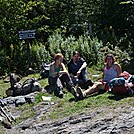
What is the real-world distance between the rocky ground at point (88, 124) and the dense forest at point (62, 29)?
5.16 metres

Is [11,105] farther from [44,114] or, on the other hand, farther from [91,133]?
[91,133]

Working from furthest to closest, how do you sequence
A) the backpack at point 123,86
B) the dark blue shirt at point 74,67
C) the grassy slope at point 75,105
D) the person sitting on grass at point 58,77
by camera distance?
the dark blue shirt at point 74,67 < the person sitting on grass at point 58,77 < the backpack at point 123,86 < the grassy slope at point 75,105

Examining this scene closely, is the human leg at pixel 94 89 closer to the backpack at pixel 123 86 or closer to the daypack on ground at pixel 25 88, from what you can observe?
the backpack at pixel 123 86

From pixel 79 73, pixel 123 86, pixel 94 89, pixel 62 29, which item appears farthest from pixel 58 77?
pixel 62 29

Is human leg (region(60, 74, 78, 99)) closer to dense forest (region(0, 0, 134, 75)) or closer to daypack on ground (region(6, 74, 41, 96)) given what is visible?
daypack on ground (region(6, 74, 41, 96))

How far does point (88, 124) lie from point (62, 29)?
9424 millimetres

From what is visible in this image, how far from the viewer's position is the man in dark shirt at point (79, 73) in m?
9.20

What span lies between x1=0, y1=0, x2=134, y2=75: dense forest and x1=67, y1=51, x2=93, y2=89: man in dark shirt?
2.57 meters

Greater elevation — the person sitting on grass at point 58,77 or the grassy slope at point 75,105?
the person sitting on grass at point 58,77

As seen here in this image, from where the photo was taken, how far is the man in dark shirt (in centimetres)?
920

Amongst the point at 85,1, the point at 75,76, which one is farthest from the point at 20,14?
the point at 75,76

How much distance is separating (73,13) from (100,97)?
28.7 feet

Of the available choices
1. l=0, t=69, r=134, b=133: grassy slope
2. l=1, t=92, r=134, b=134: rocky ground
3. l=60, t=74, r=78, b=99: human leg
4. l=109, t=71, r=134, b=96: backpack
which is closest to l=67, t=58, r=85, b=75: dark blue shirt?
l=60, t=74, r=78, b=99: human leg

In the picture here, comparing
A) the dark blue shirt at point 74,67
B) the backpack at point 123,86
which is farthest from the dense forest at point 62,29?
the backpack at point 123,86
